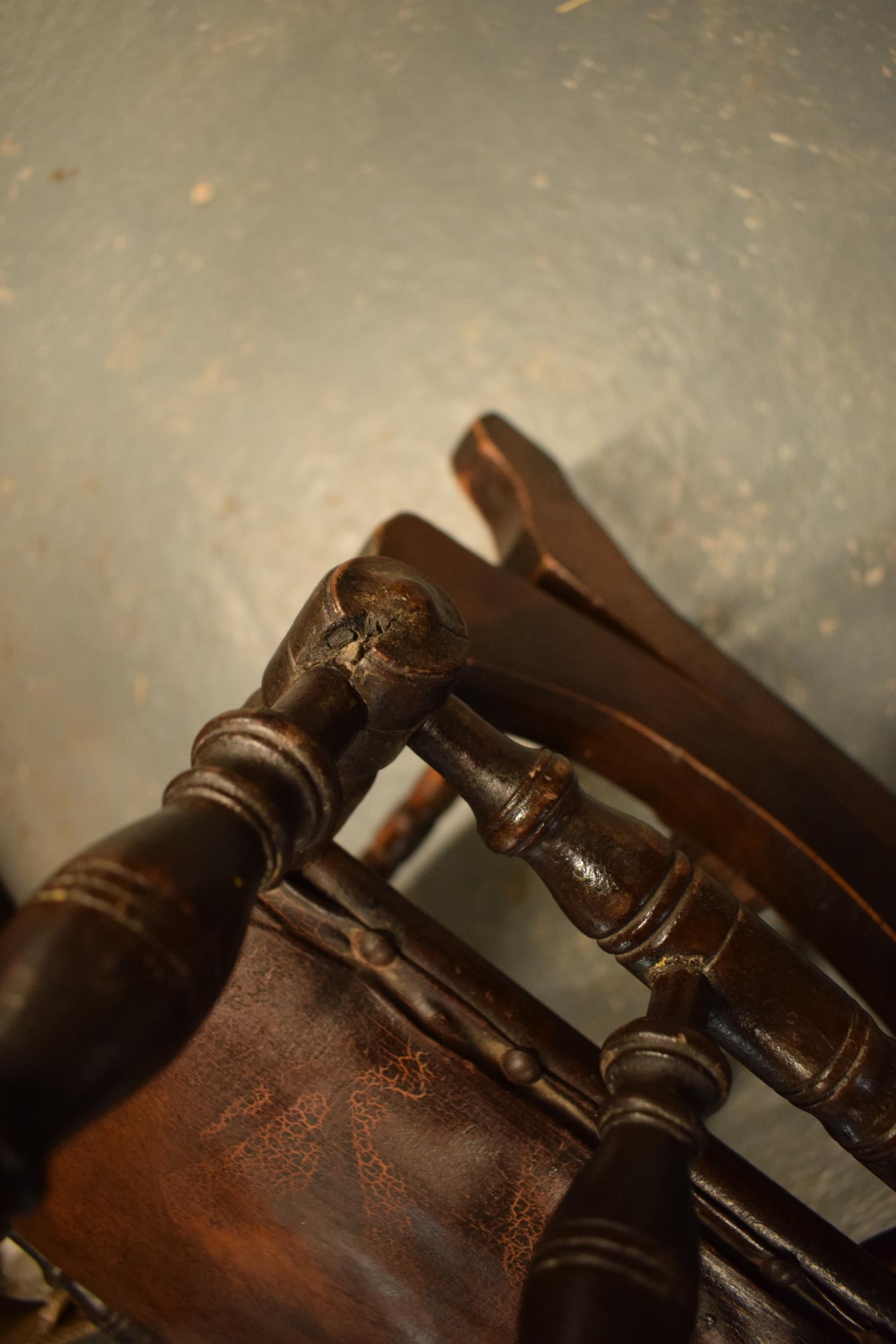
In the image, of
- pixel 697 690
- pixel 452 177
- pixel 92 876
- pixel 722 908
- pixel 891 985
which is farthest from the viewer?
pixel 452 177

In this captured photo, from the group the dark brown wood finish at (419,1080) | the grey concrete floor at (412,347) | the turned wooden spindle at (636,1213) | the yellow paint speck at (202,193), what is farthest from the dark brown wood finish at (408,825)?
the yellow paint speck at (202,193)

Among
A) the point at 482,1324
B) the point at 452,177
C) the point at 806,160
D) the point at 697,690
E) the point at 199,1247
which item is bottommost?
the point at 199,1247

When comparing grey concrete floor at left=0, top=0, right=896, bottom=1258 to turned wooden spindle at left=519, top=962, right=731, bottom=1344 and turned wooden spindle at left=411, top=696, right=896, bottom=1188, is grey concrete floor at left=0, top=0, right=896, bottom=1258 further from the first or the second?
turned wooden spindle at left=519, top=962, right=731, bottom=1344

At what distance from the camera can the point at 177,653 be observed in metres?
1.36

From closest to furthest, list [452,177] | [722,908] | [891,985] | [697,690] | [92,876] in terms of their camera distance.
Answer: [92,876] < [722,908] < [891,985] < [697,690] < [452,177]

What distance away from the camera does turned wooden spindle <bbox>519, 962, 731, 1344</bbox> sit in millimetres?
423

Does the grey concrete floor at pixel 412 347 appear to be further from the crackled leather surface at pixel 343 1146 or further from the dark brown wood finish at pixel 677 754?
the crackled leather surface at pixel 343 1146

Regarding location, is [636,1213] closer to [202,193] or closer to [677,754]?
[677,754]

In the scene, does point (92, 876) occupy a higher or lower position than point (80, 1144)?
higher

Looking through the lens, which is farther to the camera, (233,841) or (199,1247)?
(199,1247)

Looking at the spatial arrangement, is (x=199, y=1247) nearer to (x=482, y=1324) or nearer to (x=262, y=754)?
(x=482, y=1324)

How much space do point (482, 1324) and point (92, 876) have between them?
48 centimetres

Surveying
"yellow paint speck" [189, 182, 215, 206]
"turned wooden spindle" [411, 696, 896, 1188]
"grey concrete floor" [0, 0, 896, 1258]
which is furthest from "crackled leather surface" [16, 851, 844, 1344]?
"yellow paint speck" [189, 182, 215, 206]

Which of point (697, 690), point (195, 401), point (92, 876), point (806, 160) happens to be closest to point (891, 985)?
point (697, 690)
